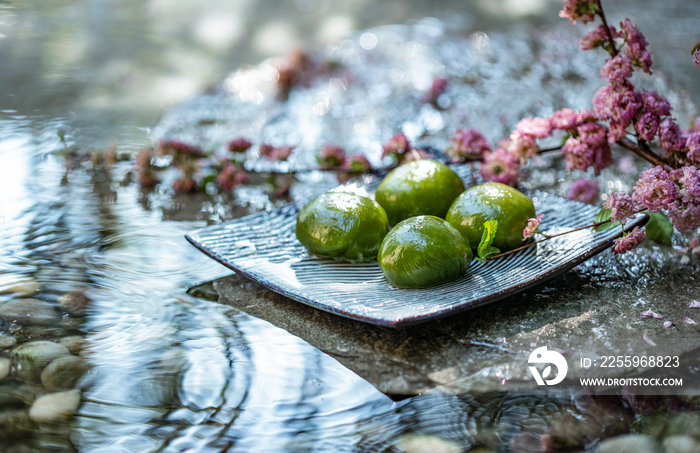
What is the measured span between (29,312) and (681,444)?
122cm

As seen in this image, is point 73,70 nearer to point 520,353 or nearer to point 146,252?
point 146,252

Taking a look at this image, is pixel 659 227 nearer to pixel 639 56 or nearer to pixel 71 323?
pixel 639 56

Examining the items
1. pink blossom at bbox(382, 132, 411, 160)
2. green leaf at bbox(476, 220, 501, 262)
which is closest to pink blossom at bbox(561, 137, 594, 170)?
green leaf at bbox(476, 220, 501, 262)

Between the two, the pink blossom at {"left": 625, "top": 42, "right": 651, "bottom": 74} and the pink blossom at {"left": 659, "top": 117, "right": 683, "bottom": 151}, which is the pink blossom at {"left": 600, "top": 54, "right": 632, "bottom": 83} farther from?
the pink blossom at {"left": 659, "top": 117, "right": 683, "bottom": 151}

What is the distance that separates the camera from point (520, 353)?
3.39ft

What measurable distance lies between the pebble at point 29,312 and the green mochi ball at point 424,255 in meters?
0.70

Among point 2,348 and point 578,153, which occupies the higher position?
point 578,153

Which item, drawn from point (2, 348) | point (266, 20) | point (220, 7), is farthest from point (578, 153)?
point (220, 7)

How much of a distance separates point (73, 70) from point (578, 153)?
2356mm

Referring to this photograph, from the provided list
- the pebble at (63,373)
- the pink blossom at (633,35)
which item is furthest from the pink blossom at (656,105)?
the pebble at (63,373)

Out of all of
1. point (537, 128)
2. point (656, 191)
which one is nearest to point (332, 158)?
point (537, 128)

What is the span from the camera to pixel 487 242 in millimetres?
1148

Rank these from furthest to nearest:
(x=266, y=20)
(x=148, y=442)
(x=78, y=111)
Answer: (x=266, y=20) → (x=78, y=111) → (x=148, y=442)

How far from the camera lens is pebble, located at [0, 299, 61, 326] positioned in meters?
1.19
